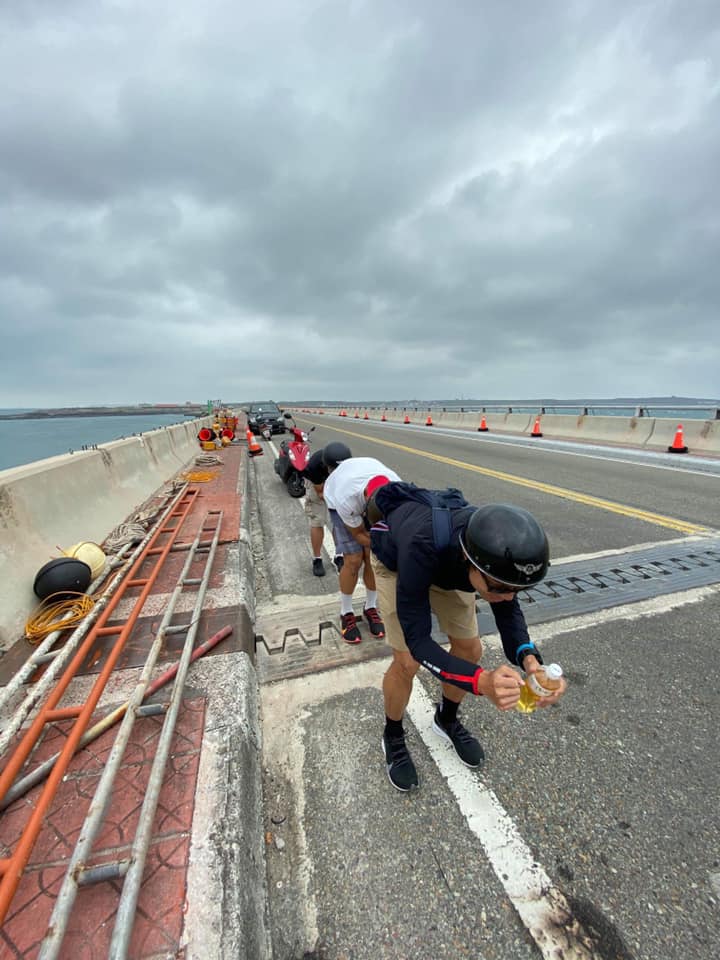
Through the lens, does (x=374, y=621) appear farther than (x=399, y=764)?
Yes

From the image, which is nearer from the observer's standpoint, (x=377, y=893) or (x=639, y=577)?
(x=377, y=893)

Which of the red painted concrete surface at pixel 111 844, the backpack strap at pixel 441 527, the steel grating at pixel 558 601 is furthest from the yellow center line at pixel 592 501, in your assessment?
the red painted concrete surface at pixel 111 844

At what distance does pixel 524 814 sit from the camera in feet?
6.30

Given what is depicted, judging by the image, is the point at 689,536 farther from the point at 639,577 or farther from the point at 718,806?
the point at 718,806

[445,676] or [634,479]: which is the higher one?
[445,676]

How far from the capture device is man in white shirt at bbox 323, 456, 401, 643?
10.1 feet

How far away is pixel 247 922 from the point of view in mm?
1459

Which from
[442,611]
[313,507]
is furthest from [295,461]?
[442,611]

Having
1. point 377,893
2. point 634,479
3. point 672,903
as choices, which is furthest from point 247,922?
point 634,479

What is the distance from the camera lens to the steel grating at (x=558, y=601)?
310 cm

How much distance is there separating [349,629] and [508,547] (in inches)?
83.6

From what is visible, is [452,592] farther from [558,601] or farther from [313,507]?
[313,507]

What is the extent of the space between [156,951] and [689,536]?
6.17 metres

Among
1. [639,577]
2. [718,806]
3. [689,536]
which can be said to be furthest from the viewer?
[689,536]
